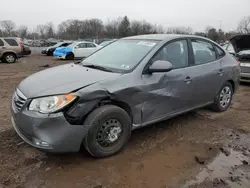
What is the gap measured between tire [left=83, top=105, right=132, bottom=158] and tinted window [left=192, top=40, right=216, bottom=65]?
1879mm

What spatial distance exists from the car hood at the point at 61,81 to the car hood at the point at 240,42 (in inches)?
249

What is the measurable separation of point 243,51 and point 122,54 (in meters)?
5.92

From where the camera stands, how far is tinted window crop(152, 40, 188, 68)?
3866 mm

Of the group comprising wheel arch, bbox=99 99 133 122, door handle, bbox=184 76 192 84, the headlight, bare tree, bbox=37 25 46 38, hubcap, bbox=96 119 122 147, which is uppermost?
bare tree, bbox=37 25 46 38

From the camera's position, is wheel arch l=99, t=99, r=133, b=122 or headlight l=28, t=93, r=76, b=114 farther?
wheel arch l=99, t=99, r=133, b=122

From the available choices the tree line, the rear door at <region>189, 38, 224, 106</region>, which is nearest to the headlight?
the rear door at <region>189, 38, 224, 106</region>

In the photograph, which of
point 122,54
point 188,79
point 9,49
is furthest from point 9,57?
point 188,79

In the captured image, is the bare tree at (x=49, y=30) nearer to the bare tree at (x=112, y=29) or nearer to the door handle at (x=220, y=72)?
the bare tree at (x=112, y=29)

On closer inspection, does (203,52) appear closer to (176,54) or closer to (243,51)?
(176,54)

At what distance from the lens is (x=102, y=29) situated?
7300 cm

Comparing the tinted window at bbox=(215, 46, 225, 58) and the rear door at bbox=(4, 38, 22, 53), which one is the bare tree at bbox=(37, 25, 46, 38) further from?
the tinted window at bbox=(215, 46, 225, 58)

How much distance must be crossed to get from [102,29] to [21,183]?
73265mm

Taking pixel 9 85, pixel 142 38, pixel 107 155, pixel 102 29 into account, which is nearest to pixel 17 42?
pixel 9 85

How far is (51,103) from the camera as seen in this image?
2840 mm
